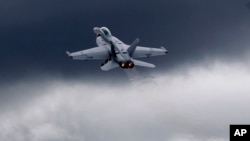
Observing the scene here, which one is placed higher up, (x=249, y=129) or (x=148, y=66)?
(x=148, y=66)

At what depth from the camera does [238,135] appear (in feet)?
433

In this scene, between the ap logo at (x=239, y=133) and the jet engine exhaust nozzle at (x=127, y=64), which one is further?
the jet engine exhaust nozzle at (x=127, y=64)

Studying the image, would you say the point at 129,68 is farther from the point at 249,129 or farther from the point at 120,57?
the point at 249,129

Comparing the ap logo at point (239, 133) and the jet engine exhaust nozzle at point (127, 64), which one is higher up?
the jet engine exhaust nozzle at point (127, 64)

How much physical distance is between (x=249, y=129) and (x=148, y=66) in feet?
223

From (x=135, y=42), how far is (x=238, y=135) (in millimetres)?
71618

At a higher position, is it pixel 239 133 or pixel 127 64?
pixel 127 64

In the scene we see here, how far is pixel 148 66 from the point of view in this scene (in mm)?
199750

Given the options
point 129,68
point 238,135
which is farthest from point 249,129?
point 129,68

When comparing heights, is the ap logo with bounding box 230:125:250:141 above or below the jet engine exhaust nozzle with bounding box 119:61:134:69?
below

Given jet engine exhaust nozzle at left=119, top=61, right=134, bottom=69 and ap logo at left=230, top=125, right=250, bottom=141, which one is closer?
ap logo at left=230, top=125, right=250, bottom=141

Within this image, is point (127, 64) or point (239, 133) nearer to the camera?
point (239, 133)

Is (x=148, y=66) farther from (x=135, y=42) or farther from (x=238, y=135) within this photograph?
(x=238, y=135)

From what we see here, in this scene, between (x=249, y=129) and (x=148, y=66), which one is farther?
(x=148, y=66)
